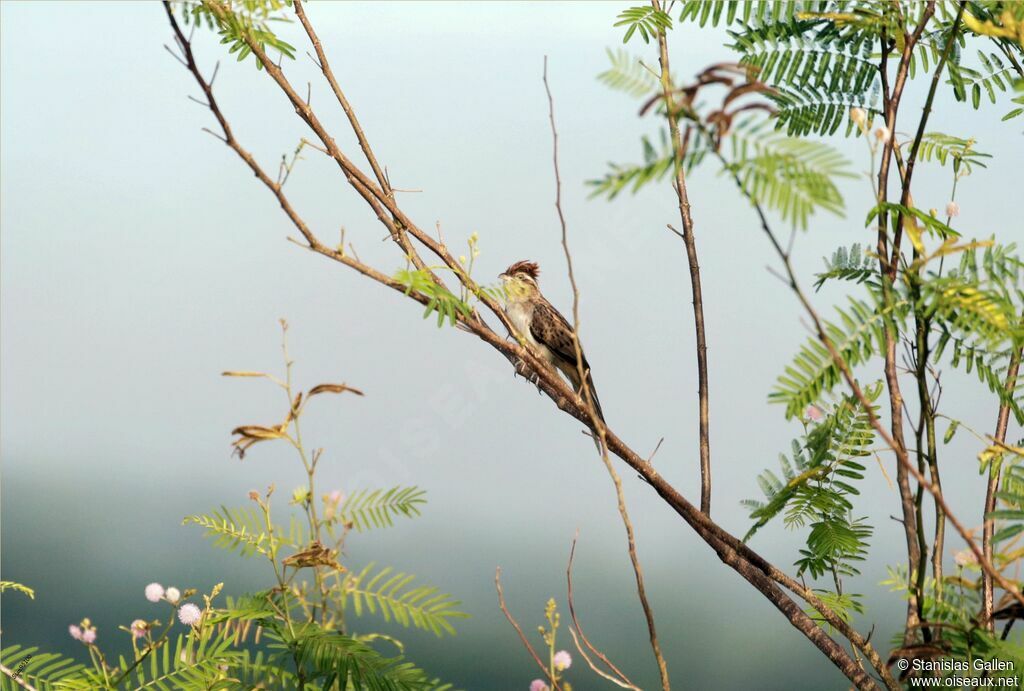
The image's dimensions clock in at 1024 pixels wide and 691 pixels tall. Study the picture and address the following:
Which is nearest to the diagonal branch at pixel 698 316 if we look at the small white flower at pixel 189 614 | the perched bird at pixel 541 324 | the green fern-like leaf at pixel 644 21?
the green fern-like leaf at pixel 644 21

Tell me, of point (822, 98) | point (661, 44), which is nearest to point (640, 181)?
point (822, 98)

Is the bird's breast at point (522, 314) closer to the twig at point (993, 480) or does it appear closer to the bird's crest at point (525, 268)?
the bird's crest at point (525, 268)

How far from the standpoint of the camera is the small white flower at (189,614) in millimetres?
1307

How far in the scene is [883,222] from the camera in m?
1.15

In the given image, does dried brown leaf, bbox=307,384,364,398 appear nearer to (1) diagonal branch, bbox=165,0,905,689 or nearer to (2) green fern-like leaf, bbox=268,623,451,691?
(1) diagonal branch, bbox=165,0,905,689

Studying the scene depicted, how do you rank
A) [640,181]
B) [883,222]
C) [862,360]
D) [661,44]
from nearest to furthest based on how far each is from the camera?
[640,181], [862,360], [883,222], [661,44]

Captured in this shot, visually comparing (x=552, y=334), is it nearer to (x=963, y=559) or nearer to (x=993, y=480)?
(x=993, y=480)

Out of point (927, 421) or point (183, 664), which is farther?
point (183, 664)

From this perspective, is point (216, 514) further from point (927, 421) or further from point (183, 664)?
point (927, 421)

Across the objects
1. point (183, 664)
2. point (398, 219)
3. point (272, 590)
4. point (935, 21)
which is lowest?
point (183, 664)

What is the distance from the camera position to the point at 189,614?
1.31m

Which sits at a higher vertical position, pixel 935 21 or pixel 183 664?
pixel 935 21

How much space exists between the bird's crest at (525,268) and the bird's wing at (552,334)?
15cm

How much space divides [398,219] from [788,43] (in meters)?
0.63
